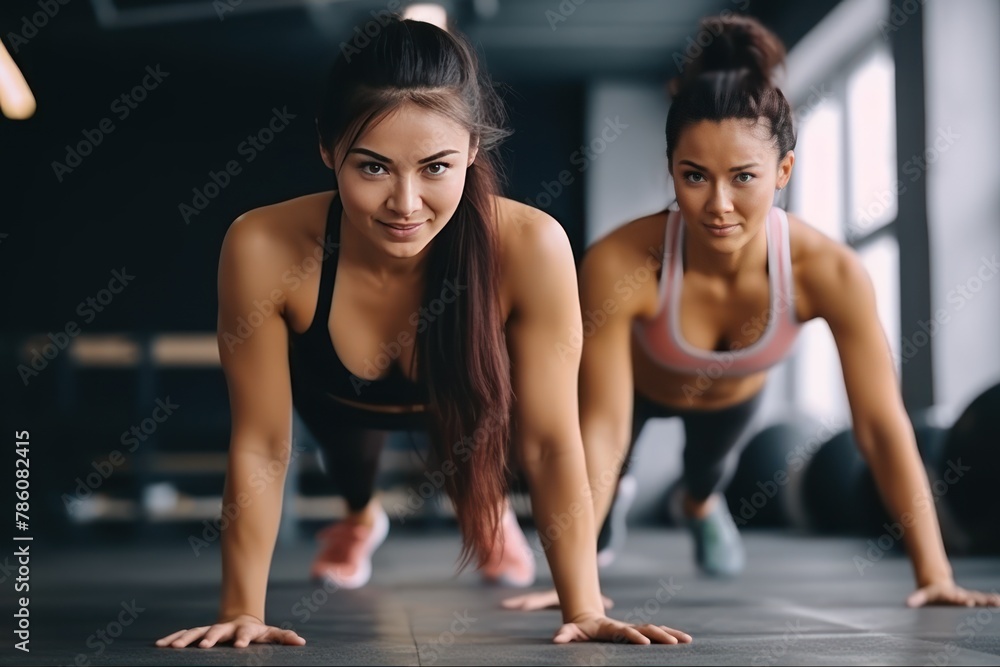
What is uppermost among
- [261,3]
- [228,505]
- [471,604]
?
[261,3]

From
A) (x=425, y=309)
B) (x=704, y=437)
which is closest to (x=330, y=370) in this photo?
(x=425, y=309)

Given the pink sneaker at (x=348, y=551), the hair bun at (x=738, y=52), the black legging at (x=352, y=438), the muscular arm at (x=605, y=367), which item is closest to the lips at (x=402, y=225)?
the black legging at (x=352, y=438)

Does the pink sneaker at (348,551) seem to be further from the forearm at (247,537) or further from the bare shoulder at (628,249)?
the forearm at (247,537)

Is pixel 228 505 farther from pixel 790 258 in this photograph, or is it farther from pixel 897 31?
pixel 897 31

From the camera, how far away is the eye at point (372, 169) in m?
1.55

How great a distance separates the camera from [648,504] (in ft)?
22.0

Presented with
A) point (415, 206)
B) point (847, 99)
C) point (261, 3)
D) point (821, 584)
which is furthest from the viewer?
point (261, 3)

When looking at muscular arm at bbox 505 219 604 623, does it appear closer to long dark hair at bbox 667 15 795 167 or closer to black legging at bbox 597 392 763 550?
long dark hair at bbox 667 15 795 167

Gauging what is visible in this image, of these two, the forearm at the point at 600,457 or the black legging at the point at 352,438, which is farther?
the black legging at the point at 352,438

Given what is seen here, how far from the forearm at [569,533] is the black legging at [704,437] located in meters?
0.89

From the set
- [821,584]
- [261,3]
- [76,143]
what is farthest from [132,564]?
[76,143]

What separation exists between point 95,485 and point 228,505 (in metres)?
4.70

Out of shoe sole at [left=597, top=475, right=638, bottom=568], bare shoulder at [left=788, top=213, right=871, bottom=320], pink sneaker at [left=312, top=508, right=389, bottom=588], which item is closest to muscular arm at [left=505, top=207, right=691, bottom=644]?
bare shoulder at [left=788, top=213, right=871, bottom=320]

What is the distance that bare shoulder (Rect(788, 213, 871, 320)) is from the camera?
7.14 ft
